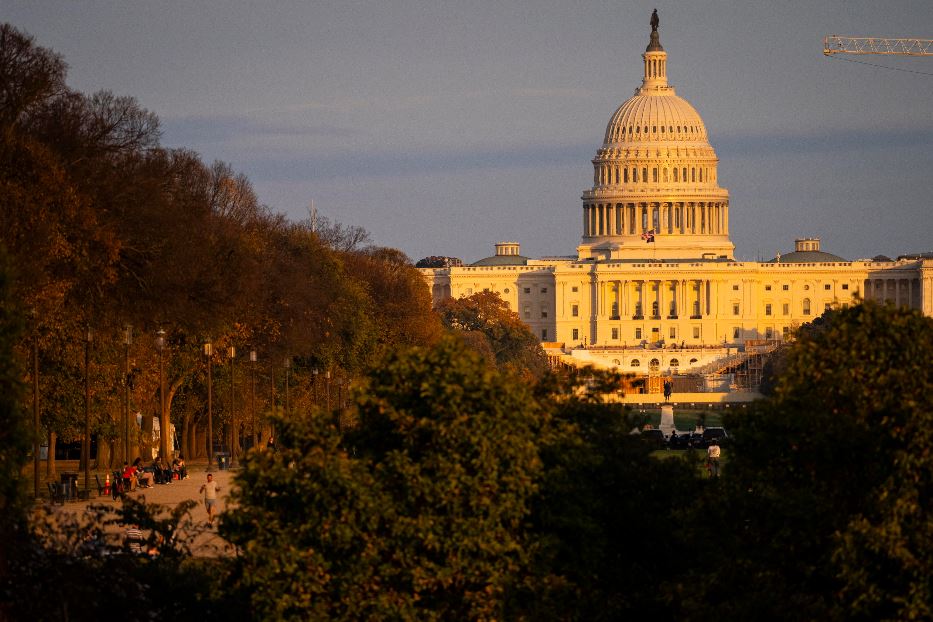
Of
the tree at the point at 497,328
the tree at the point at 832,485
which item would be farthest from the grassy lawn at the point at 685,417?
the tree at the point at 832,485

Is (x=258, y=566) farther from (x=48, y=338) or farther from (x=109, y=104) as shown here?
(x=109, y=104)

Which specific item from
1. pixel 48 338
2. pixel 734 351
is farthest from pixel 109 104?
pixel 734 351

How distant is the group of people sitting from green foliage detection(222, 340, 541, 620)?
2832 centimetres

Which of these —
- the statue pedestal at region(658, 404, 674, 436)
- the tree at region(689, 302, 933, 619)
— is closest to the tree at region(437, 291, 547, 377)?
the statue pedestal at region(658, 404, 674, 436)

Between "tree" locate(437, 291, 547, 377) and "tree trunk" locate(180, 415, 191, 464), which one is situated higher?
"tree" locate(437, 291, 547, 377)

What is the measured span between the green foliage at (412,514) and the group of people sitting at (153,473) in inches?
1115

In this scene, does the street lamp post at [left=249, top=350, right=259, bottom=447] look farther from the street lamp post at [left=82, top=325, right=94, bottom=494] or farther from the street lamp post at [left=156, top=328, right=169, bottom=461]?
the street lamp post at [left=82, top=325, right=94, bottom=494]

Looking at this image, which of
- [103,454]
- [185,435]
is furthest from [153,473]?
[185,435]

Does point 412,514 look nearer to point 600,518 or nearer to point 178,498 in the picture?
point 600,518

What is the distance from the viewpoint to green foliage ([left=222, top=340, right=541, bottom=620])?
2922cm

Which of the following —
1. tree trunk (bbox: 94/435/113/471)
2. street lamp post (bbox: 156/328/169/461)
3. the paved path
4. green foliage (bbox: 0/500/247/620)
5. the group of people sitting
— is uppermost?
street lamp post (bbox: 156/328/169/461)

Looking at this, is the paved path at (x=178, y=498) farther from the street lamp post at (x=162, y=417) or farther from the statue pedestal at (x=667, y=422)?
the statue pedestal at (x=667, y=422)

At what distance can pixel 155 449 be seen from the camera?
71.9 m

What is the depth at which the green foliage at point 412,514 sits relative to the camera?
95.9 feet
